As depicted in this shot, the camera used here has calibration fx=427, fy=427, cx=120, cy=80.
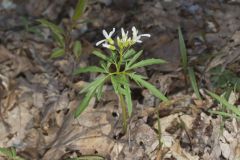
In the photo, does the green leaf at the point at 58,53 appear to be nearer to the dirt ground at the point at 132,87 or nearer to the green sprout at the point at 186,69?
the dirt ground at the point at 132,87

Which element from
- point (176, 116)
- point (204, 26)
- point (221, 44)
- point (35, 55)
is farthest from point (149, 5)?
point (176, 116)

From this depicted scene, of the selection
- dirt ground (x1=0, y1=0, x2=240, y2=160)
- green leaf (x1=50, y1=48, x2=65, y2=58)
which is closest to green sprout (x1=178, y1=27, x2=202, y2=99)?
dirt ground (x1=0, y1=0, x2=240, y2=160)

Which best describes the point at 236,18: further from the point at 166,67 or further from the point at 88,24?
the point at 88,24

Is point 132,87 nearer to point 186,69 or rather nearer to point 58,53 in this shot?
point 186,69

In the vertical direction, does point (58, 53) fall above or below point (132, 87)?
above

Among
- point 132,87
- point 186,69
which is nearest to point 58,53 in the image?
point 132,87

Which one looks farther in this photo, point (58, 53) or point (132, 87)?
point (58, 53)

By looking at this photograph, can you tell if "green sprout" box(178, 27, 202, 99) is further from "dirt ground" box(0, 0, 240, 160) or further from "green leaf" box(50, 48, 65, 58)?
"green leaf" box(50, 48, 65, 58)

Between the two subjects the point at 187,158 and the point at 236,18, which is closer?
the point at 187,158
